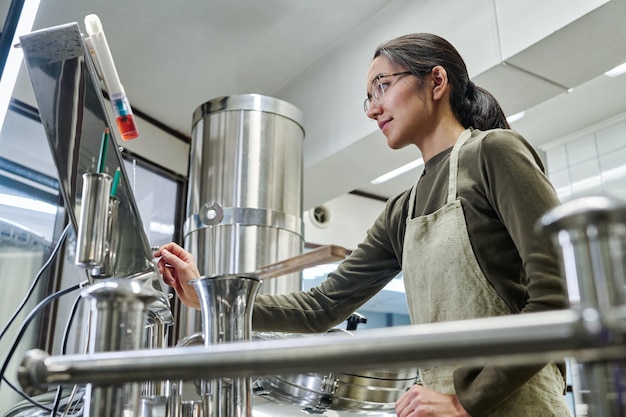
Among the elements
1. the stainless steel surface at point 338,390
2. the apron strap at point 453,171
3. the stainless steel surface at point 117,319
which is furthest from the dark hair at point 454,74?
the stainless steel surface at point 117,319

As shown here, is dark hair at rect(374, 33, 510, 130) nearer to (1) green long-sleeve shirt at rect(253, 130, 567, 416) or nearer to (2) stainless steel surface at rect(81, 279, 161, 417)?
(1) green long-sleeve shirt at rect(253, 130, 567, 416)

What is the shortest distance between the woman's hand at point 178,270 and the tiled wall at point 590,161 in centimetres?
229

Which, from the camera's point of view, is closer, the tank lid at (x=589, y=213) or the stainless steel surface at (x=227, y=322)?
the tank lid at (x=589, y=213)

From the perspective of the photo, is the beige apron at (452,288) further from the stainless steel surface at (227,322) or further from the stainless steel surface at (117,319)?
the stainless steel surface at (117,319)

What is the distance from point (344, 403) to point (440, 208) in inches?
18.0

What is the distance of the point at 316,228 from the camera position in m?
3.60

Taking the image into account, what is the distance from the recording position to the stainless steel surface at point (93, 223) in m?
0.50

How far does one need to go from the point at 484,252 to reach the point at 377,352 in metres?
0.62

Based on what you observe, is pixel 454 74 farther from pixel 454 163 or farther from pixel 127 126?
pixel 127 126

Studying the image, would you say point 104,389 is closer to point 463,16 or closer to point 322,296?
point 322,296

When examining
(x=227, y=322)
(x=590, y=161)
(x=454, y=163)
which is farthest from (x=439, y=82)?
(x=590, y=161)

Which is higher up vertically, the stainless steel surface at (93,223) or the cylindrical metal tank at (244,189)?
the cylindrical metal tank at (244,189)

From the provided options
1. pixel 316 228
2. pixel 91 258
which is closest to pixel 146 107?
pixel 316 228

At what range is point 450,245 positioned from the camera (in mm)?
868
